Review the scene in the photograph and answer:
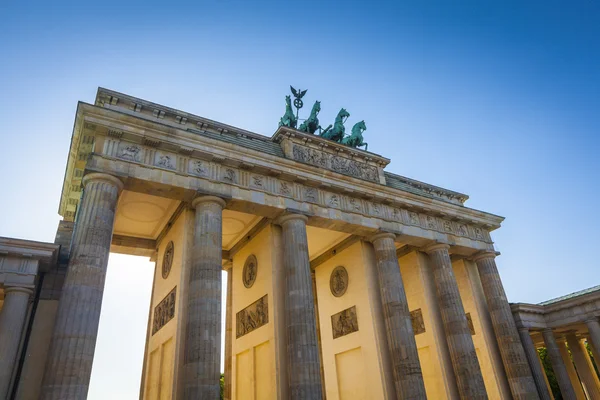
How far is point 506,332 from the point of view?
2320cm

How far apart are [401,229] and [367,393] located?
816 centimetres

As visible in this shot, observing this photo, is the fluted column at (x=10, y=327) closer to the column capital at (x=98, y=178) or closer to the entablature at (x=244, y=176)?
the column capital at (x=98, y=178)

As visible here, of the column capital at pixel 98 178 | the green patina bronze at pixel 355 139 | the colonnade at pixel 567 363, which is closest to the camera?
the column capital at pixel 98 178

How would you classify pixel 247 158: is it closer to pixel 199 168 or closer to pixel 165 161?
pixel 199 168

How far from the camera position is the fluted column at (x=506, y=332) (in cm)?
2186

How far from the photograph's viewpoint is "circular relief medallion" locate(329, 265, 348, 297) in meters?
23.3

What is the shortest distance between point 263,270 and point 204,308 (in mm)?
5096

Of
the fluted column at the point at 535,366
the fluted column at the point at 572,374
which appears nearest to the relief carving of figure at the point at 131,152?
the fluted column at the point at 535,366

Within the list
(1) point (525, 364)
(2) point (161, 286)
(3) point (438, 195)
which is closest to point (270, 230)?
(2) point (161, 286)

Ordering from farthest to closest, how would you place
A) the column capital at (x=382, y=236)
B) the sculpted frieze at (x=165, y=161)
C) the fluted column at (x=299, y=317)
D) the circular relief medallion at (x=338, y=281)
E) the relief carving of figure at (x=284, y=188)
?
the circular relief medallion at (x=338, y=281) < the column capital at (x=382, y=236) < the relief carving of figure at (x=284, y=188) < the sculpted frieze at (x=165, y=161) < the fluted column at (x=299, y=317)

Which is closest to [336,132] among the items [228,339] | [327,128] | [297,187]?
[327,128]

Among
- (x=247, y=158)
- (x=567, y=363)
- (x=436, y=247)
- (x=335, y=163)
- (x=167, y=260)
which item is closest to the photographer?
(x=247, y=158)

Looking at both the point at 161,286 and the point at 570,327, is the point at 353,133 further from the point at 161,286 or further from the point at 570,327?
the point at 570,327

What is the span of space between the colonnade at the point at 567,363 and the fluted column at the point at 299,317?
13750 millimetres
